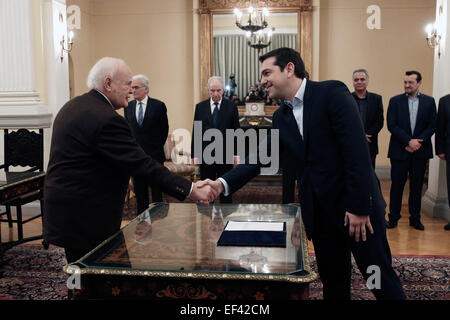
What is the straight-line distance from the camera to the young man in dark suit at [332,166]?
2.29 metres

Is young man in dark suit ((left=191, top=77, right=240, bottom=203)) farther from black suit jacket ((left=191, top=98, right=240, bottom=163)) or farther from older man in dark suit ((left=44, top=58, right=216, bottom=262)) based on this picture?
older man in dark suit ((left=44, top=58, right=216, bottom=262))

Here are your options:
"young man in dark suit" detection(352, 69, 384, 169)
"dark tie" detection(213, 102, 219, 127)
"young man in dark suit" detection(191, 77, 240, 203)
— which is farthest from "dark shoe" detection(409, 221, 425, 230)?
"dark tie" detection(213, 102, 219, 127)

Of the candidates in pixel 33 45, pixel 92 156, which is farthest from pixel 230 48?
pixel 92 156

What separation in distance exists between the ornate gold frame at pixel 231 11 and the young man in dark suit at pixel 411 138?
3.57m

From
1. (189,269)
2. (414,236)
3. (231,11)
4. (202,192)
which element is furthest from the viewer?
(231,11)

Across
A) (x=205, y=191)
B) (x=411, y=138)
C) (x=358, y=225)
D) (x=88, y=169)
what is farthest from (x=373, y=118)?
(x=88, y=169)

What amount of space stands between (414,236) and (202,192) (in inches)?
127

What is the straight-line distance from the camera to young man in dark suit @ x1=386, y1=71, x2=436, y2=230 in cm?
543

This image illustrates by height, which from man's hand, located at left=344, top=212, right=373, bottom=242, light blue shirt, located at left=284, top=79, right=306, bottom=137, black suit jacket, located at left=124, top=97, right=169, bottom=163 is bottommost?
man's hand, located at left=344, top=212, right=373, bottom=242

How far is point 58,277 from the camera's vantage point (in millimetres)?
3949

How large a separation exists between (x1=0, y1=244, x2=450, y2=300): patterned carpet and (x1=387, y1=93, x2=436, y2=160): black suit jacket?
1.52 meters

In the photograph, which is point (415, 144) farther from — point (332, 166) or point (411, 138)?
point (332, 166)
